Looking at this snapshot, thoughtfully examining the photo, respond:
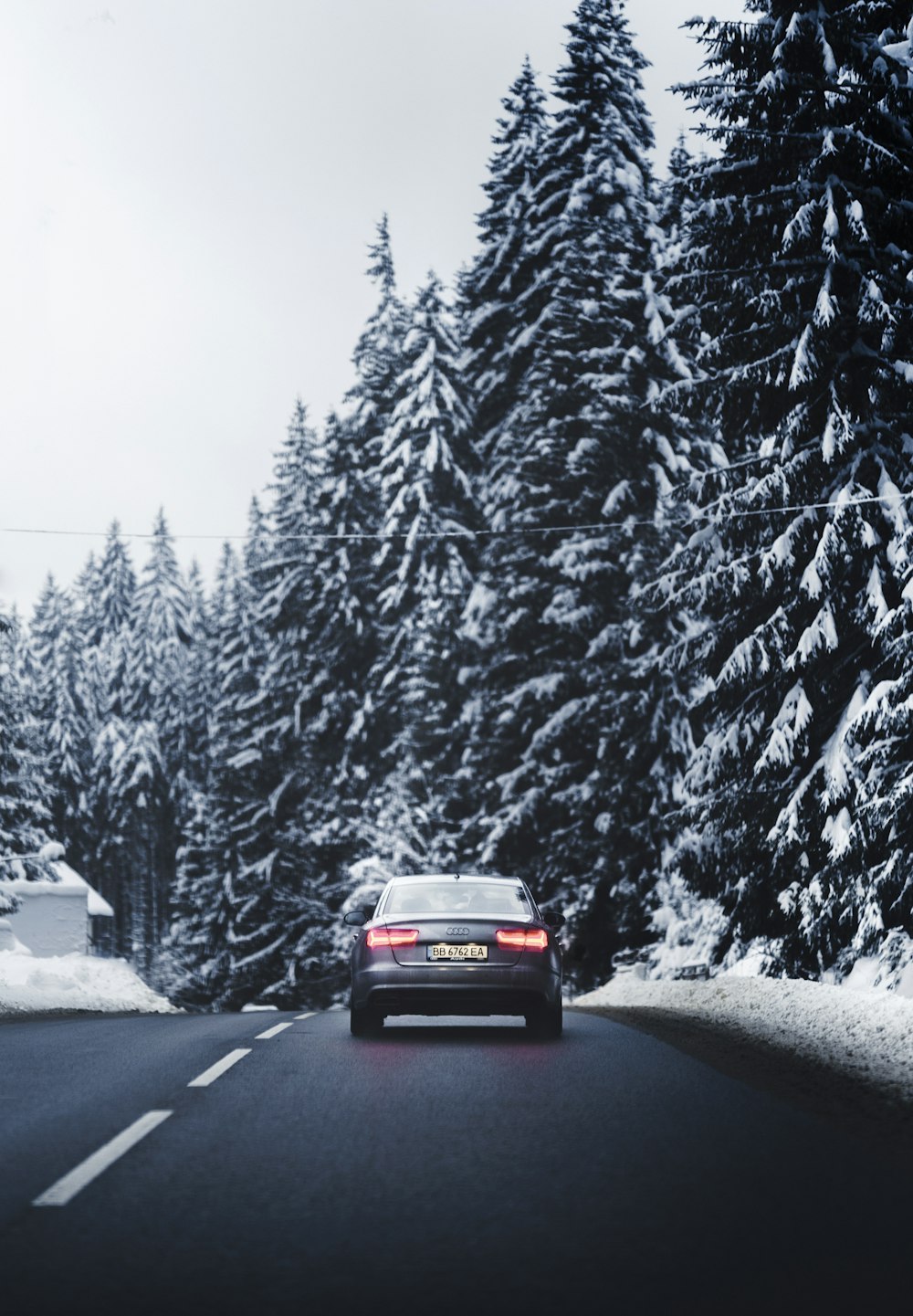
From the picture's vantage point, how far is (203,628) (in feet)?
296

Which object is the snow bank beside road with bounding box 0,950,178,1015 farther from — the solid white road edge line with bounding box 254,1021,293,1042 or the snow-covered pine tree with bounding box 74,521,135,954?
the snow-covered pine tree with bounding box 74,521,135,954

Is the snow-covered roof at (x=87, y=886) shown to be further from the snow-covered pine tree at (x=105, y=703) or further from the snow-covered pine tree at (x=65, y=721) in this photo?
the snow-covered pine tree at (x=105, y=703)

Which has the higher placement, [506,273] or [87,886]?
[506,273]

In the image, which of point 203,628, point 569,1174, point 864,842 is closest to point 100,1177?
point 569,1174

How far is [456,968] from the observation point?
1298cm

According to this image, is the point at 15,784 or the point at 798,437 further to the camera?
the point at 15,784

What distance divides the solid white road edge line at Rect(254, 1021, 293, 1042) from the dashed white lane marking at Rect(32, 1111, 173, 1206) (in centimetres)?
494

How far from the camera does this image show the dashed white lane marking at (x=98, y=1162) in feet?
20.6

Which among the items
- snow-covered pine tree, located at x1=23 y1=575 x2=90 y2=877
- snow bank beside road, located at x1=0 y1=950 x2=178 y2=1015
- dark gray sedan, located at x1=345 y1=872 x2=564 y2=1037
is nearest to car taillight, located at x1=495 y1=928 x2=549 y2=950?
dark gray sedan, located at x1=345 y1=872 x2=564 y2=1037

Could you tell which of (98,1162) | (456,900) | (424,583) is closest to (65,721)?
(424,583)

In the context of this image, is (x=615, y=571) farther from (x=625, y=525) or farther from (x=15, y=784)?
(x=15, y=784)

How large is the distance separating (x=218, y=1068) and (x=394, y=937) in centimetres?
251

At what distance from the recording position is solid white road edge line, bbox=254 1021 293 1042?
13.6m

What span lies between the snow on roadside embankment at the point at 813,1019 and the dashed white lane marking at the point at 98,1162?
4.28 metres
